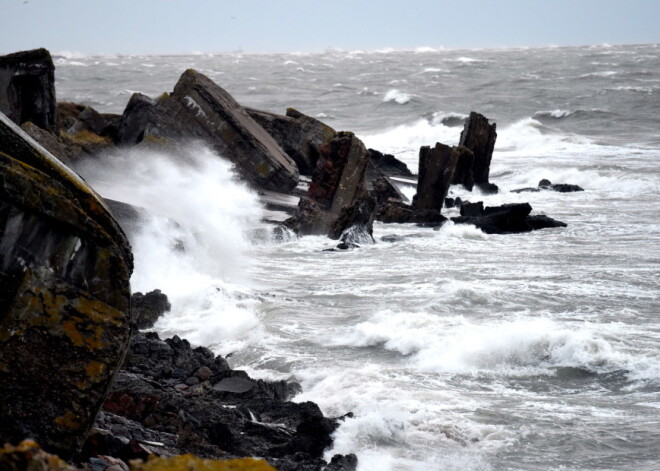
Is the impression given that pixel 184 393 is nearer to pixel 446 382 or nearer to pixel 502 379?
pixel 446 382

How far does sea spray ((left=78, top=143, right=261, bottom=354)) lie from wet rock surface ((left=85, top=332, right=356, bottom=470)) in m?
1.72

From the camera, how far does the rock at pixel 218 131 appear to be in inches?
742

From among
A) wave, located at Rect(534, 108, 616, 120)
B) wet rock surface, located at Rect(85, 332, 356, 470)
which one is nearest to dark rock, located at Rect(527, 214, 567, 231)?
wet rock surface, located at Rect(85, 332, 356, 470)

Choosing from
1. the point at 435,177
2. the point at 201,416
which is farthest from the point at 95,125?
the point at 201,416

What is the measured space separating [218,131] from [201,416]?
1300cm

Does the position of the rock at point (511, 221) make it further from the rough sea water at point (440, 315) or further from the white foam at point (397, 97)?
the white foam at point (397, 97)

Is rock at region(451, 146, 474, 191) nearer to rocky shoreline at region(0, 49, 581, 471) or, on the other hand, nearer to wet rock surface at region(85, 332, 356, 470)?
rocky shoreline at region(0, 49, 581, 471)

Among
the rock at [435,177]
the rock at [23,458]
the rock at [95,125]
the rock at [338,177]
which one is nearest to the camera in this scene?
the rock at [23,458]

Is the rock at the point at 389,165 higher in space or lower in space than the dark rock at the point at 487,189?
higher

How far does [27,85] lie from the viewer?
15039 millimetres

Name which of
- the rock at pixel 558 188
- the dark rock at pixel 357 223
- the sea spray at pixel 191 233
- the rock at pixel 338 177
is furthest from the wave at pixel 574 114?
the sea spray at pixel 191 233

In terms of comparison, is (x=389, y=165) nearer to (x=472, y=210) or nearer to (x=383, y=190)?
(x=383, y=190)

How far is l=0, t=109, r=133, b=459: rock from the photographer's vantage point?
434cm

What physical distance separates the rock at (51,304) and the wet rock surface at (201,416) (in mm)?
483
